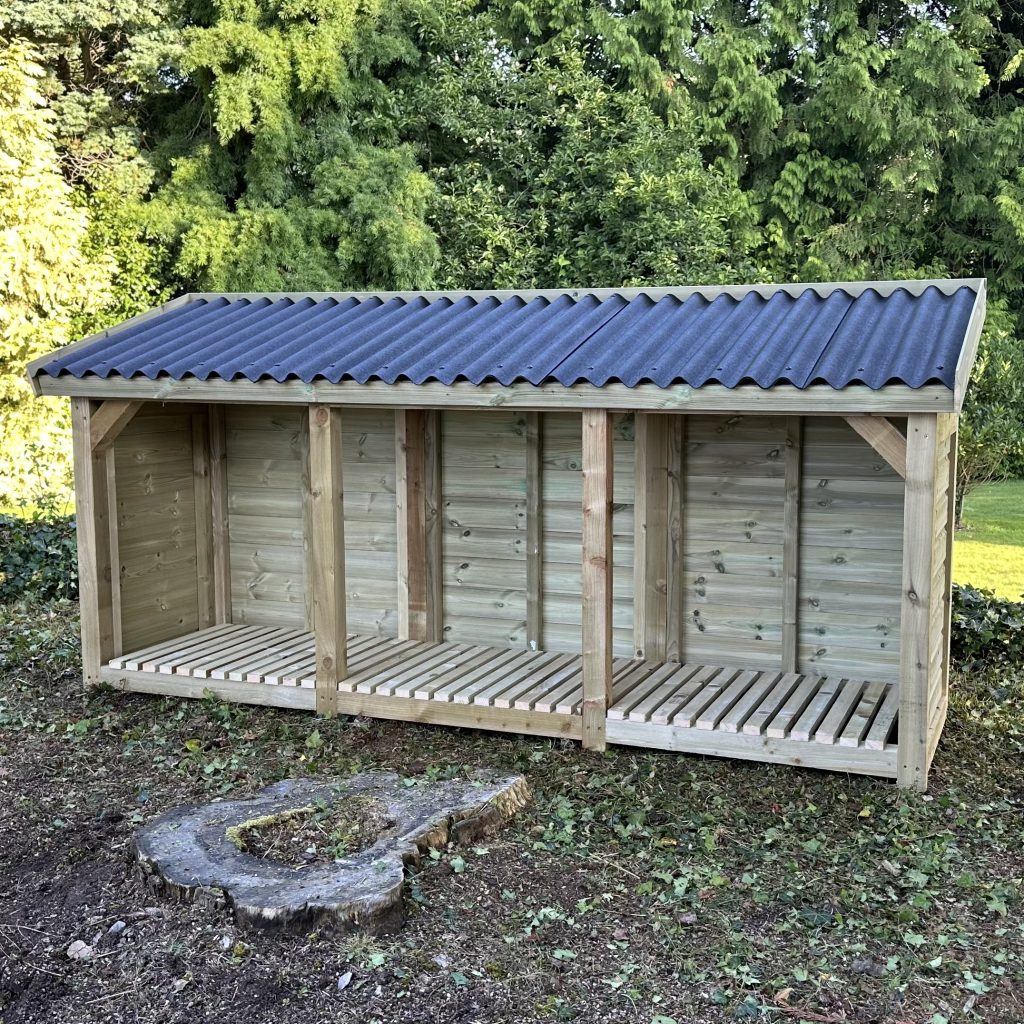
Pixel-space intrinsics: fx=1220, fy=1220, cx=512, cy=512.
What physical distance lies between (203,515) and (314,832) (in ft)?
13.1

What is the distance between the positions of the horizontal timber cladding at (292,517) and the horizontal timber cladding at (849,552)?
2.71 m

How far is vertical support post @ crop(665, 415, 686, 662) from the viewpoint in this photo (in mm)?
7289

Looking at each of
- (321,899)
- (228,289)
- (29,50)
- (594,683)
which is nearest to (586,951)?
(321,899)

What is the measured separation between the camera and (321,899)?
435 centimetres

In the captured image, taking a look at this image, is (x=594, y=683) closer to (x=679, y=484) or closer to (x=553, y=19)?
(x=679, y=484)

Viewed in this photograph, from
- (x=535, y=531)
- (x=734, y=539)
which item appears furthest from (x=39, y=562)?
(x=734, y=539)

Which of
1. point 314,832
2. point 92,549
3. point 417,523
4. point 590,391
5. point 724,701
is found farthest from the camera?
point 417,523

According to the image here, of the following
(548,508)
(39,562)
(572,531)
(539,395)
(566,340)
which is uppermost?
(566,340)

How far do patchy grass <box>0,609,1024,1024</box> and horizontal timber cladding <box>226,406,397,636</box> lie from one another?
1552mm

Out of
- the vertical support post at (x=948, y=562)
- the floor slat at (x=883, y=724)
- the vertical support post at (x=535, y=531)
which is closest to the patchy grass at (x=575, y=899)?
the floor slat at (x=883, y=724)

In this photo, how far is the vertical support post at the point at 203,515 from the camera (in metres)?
8.44

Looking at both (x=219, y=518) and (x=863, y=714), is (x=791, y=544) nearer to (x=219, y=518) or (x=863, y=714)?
(x=863, y=714)

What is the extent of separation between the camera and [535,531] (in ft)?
25.2

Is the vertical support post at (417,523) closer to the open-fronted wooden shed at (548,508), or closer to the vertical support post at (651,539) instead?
the open-fronted wooden shed at (548,508)
